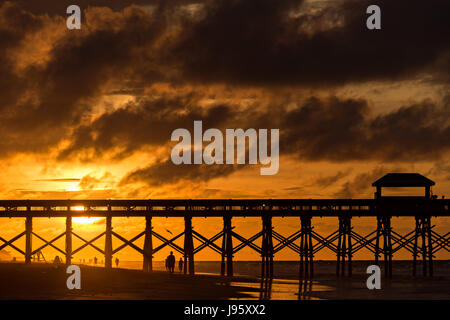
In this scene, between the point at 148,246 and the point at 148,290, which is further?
the point at 148,246

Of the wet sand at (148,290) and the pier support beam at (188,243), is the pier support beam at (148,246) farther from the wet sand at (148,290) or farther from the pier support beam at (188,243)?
the wet sand at (148,290)

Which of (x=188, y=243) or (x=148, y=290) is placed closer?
(x=148, y=290)

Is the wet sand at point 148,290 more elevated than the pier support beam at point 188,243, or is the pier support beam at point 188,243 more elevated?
the pier support beam at point 188,243

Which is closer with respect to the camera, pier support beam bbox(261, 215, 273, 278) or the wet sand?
the wet sand

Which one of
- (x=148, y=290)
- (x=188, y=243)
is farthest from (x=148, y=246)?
(x=148, y=290)

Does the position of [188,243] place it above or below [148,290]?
above

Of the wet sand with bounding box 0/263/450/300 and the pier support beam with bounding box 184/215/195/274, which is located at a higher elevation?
the pier support beam with bounding box 184/215/195/274

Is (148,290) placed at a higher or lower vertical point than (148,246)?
lower

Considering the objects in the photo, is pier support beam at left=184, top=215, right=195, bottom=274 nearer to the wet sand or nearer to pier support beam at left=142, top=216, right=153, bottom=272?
pier support beam at left=142, top=216, right=153, bottom=272

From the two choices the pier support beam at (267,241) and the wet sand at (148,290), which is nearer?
the wet sand at (148,290)

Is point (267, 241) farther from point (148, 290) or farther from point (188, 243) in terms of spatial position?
point (148, 290)
